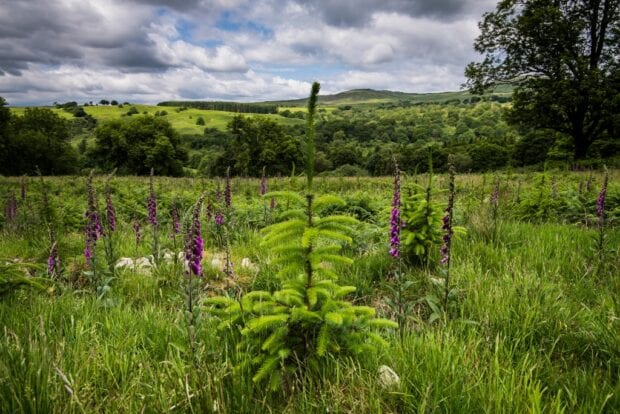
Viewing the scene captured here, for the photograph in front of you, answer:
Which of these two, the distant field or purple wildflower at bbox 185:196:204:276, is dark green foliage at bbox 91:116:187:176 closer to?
the distant field

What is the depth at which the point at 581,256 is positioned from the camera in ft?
16.0

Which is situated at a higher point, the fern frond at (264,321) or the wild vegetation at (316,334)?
the fern frond at (264,321)

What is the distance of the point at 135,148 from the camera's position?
73.8 meters

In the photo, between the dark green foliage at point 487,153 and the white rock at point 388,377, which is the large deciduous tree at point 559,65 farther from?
the dark green foliage at point 487,153

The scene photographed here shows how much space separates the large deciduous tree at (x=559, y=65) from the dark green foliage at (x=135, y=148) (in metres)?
63.8

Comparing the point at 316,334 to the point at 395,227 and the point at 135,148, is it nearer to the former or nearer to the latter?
the point at 395,227

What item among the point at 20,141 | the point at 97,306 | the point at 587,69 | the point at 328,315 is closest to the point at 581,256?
the point at 328,315

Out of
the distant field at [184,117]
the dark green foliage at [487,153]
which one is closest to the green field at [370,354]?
the dark green foliage at [487,153]

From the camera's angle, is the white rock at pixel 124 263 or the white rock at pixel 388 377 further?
the white rock at pixel 124 263

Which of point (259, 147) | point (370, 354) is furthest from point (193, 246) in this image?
point (259, 147)

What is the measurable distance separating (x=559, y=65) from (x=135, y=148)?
71.5 meters

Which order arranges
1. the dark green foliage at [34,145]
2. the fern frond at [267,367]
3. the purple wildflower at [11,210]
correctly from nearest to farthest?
the fern frond at [267,367] < the purple wildflower at [11,210] < the dark green foliage at [34,145]

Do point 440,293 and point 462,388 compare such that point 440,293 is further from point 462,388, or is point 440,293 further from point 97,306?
point 97,306

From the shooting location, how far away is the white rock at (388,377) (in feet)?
7.25
